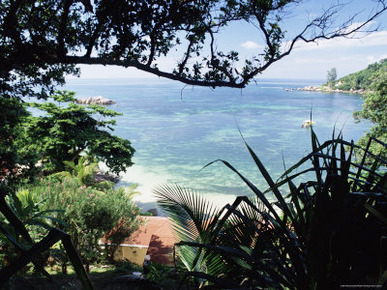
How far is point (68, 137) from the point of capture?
1249 cm

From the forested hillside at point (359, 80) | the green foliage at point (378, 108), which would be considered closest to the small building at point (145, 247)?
the green foliage at point (378, 108)

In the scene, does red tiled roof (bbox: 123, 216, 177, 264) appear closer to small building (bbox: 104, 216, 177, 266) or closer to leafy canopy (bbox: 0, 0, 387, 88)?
small building (bbox: 104, 216, 177, 266)

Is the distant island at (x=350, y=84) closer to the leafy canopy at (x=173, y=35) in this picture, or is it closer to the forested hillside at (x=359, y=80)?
the forested hillside at (x=359, y=80)

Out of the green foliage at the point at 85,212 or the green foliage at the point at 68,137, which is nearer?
the green foliage at the point at 85,212

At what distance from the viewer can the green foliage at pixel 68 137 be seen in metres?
12.2

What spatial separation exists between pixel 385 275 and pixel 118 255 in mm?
7183

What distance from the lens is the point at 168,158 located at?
2697cm

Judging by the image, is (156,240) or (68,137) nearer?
(156,240)

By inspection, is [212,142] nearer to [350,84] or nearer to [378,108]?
[378,108]

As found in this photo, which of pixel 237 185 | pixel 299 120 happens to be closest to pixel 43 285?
pixel 237 185

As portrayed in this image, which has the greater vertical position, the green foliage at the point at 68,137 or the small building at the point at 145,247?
the green foliage at the point at 68,137

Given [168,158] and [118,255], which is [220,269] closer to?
[118,255]

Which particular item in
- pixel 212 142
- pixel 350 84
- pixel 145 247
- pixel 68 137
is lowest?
pixel 212 142

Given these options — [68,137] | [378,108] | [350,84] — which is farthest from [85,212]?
[350,84]
